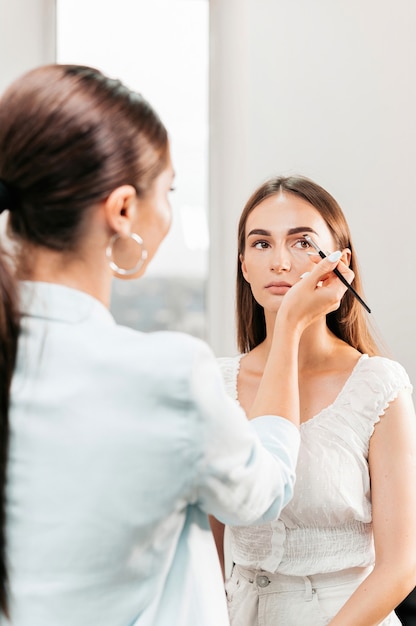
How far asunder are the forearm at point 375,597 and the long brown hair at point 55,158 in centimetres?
69

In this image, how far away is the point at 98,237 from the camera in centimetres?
83

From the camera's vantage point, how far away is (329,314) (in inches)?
63.9

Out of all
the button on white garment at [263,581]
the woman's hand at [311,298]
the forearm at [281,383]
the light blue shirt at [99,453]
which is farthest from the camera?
the button on white garment at [263,581]

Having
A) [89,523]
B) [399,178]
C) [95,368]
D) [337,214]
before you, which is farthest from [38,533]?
[399,178]

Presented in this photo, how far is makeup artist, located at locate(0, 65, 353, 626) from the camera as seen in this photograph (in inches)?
30.1

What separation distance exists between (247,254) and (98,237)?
30.2 inches

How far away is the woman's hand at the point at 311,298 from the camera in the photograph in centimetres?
111

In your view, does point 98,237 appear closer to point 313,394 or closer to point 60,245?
point 60,245

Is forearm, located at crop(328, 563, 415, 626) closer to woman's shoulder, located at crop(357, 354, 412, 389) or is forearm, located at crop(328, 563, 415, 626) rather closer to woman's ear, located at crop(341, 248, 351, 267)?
woman's shoulder, located at crop(357, 354, 412, 389)

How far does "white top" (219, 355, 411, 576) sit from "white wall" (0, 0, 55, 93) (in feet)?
4.29

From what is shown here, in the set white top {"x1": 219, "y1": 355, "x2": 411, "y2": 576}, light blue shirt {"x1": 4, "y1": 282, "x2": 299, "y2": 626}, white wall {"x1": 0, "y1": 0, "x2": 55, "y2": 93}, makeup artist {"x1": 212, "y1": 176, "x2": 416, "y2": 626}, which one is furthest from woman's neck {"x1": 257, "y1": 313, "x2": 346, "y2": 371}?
white wall {"x1": 0, "y1": 0, "x2": 55, "y2": 93}

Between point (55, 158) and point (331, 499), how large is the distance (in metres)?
Result: 0.83

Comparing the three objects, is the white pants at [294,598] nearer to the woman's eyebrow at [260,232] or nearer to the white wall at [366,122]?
the woman's eyebrow at [260,232]

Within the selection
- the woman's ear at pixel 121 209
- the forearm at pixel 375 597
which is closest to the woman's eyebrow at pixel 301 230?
the forearm at pixel 375 597
